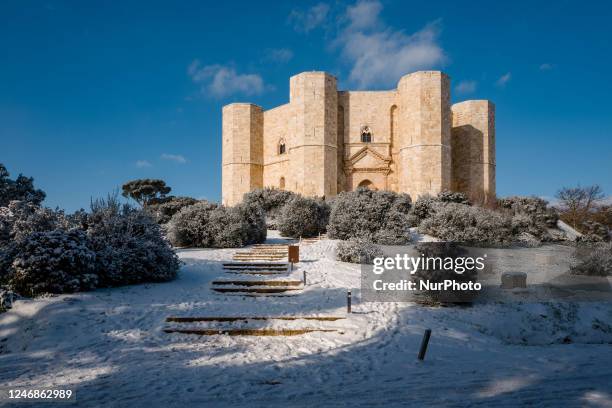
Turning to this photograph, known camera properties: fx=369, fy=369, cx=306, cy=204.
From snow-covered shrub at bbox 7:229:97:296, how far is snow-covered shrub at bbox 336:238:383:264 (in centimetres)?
700

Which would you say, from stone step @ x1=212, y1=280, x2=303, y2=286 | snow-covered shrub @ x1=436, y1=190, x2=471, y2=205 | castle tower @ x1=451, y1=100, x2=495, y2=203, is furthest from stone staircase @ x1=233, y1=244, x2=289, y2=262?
castle tower @ x1=451, y1=100, x2=495, y2=203

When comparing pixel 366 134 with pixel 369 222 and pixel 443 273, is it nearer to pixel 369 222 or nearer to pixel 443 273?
pixel 369 222

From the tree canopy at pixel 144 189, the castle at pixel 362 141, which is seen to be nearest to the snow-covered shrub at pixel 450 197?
the castle at pixel 362 141

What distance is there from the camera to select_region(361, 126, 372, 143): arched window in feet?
99.6

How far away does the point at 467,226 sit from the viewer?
1540 centimetres

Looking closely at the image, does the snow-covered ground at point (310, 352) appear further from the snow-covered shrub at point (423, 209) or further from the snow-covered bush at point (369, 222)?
the snow-covered shrub at point (423, 209)

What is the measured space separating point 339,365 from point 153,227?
23.4 feet

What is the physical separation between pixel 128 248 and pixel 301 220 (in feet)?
29.3

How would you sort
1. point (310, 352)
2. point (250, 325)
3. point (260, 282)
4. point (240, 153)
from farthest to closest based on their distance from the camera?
point (240, 153)
point (260, 282)
point (250, 325)
point (310, 352)

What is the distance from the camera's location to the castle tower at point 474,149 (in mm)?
30375

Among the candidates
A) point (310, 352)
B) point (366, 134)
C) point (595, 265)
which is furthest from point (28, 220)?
point (366, 134)

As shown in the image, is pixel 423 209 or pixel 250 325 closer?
pixel 250 325

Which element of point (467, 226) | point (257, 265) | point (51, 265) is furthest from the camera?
point (467, 226)

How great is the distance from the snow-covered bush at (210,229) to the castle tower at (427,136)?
1650cm
